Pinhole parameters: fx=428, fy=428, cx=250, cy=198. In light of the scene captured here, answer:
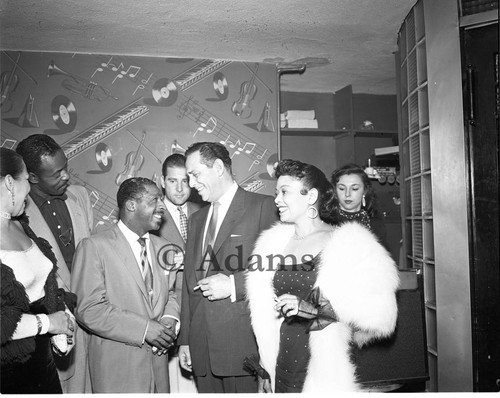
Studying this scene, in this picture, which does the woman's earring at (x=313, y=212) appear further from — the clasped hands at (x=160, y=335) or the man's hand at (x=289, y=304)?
the clasped hands at (x=160, y=335)

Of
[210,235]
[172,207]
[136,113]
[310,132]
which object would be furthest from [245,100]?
[210,235]

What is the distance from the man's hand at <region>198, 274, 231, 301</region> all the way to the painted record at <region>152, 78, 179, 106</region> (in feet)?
4.59

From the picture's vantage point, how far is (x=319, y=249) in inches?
68.7

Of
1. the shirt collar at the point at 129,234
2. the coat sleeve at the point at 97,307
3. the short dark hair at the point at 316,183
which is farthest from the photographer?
the shirt collar at the point at 129,234

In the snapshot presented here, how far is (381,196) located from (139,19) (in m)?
1.71

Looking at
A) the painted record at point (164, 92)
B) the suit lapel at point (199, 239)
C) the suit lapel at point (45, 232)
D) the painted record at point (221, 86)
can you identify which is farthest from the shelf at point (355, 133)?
the suit lapel at point (45, 232)

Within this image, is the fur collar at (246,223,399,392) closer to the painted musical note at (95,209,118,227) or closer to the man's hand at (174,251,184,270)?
the man's hand at (174,251,184,270)

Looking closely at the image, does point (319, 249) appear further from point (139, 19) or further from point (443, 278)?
point (139, 19)

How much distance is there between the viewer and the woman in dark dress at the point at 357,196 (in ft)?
7.66

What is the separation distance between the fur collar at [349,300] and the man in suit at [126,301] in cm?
78

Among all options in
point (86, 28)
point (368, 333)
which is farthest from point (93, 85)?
point (368, 333)

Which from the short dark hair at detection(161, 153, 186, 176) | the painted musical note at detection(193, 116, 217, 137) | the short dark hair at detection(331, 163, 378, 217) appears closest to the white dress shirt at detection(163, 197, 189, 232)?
the short dark hair at detection(161, 153, 186, 176)

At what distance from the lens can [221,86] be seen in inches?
115

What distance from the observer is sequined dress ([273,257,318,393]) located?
1698 millimetres
